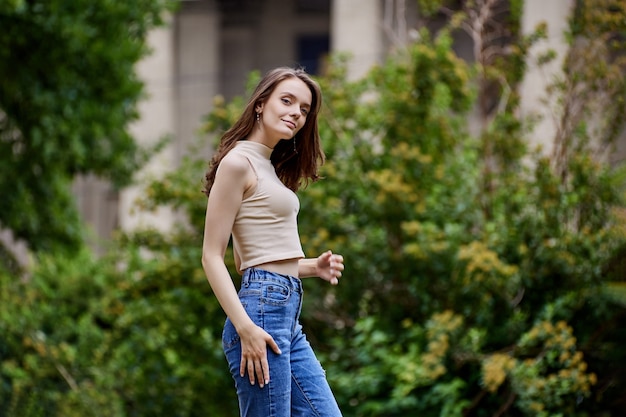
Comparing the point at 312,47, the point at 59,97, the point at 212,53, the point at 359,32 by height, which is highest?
the point at 312,47

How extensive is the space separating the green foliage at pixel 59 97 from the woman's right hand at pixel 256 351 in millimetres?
9729

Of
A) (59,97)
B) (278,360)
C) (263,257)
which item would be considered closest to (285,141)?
(263,257)

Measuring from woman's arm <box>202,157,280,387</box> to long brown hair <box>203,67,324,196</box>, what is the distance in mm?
162

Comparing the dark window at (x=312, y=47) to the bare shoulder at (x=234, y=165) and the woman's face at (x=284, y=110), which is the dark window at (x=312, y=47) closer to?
the woman's face at (x=284, y=110)

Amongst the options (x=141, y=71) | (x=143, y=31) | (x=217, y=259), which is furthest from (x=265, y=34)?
(x=217, y=259)

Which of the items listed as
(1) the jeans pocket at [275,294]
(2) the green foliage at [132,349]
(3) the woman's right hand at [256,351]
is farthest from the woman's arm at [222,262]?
(2) the green foliage at [132,349]

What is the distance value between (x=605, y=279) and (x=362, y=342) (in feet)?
5.97

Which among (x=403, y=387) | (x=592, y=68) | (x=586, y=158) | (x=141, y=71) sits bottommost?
(x=403, y=387)

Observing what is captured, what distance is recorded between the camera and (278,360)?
3.67 meters

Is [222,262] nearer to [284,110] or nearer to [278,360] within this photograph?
[278,360]

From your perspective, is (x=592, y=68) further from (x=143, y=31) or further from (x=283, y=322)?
(x=143, y=31)

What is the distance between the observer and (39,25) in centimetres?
1302

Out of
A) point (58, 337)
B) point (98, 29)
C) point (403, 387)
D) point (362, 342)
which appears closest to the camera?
point (403, 387)

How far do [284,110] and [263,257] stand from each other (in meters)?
0.51
